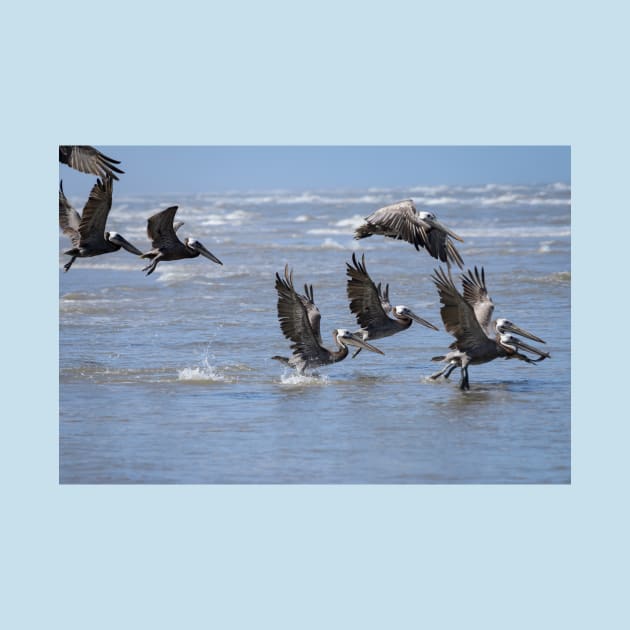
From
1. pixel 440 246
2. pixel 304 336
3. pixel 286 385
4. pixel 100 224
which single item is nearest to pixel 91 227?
pixel 100 224

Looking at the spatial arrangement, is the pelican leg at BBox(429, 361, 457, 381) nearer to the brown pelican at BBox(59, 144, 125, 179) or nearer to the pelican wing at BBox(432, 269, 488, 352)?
the pelican wing at BBox(432, 269, 488, 352)

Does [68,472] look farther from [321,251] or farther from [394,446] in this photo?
[321,251]

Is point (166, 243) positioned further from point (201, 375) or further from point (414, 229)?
point (414, 229)

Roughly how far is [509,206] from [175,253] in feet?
57.8

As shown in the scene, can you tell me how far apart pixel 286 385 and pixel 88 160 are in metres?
3.30

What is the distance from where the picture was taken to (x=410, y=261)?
21312 mm

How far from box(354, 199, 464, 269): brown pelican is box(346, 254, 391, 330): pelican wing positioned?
127cm

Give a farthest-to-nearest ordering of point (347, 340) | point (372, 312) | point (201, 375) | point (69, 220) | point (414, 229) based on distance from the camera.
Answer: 1. point (372, 312)
2. point (347, 340)
3. point (201, 375)
4. point (414, 229)
5. point (69, 220)

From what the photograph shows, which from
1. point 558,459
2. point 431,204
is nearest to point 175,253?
point 558,459

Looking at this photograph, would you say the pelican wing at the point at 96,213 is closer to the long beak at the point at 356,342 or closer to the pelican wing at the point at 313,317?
the pelican wing at the point at 313,317

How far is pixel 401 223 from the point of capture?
12.5 m

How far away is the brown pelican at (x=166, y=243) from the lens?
12359mm

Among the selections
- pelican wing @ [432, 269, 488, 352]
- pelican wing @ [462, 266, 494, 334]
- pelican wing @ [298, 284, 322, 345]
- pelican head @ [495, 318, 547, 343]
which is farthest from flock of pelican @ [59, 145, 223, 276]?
pelican head @ [495, 318, 547, 343]

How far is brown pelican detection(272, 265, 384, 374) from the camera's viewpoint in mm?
13039
